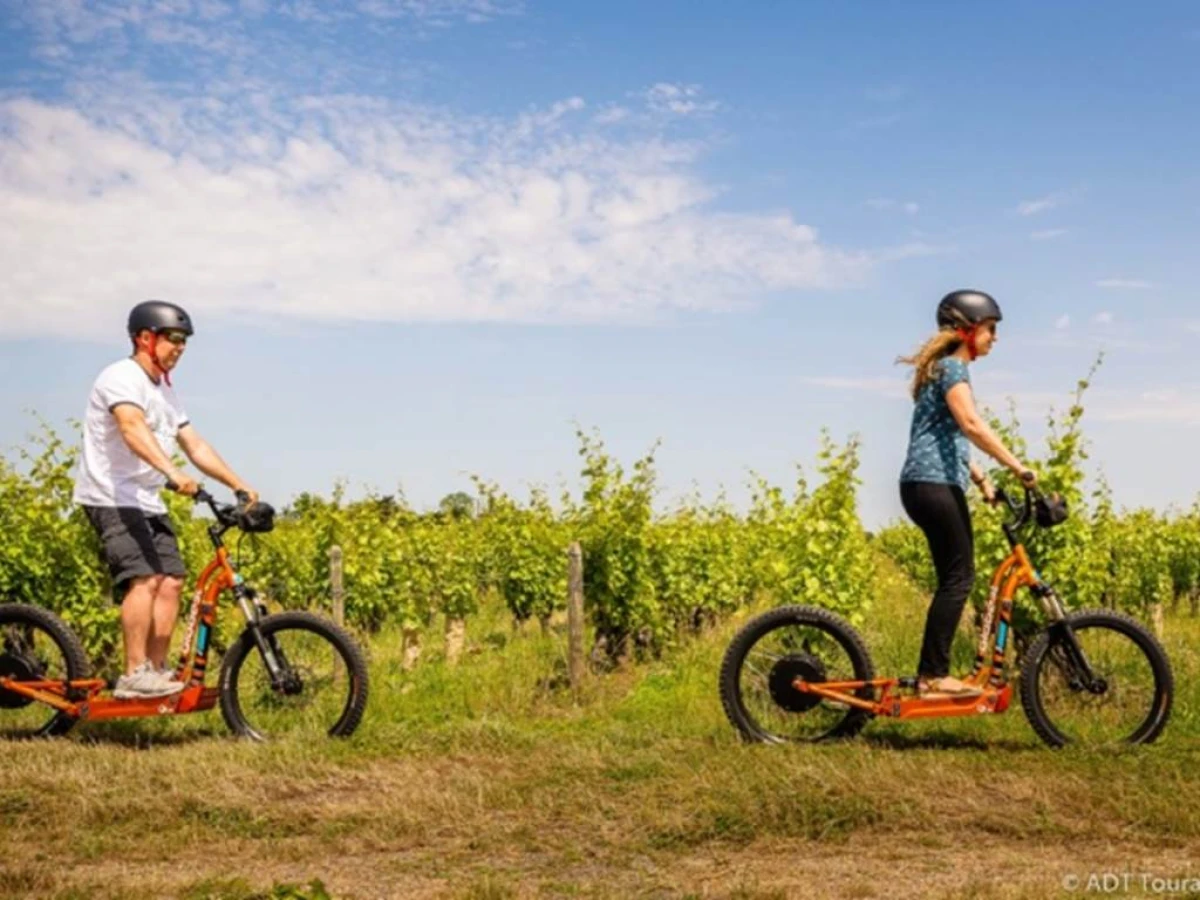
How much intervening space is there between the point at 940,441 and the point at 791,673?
1453mm

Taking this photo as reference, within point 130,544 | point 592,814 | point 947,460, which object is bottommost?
point 592,814

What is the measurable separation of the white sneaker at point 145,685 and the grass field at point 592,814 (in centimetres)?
30

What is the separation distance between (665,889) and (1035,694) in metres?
2.78

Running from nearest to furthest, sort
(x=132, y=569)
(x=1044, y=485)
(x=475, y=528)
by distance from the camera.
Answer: (x=132, y=569) → (x=1044, y=485) → (x=475, y=528)

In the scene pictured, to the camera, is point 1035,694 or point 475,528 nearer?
point 1035,694

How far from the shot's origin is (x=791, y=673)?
653cm

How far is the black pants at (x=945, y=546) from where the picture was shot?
6.29 meters

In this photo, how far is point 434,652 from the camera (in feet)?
46.3

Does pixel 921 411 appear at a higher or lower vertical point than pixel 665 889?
higher

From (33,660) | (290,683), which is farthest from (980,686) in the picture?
(33,660)

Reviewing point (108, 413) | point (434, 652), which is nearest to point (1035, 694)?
point (108, 413)

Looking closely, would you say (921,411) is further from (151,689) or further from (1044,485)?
(151,689)

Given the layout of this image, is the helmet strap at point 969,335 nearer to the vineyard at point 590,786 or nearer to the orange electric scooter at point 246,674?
the vineyard at point 590,786

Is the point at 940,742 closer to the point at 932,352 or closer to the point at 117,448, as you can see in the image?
the point at 932,352
